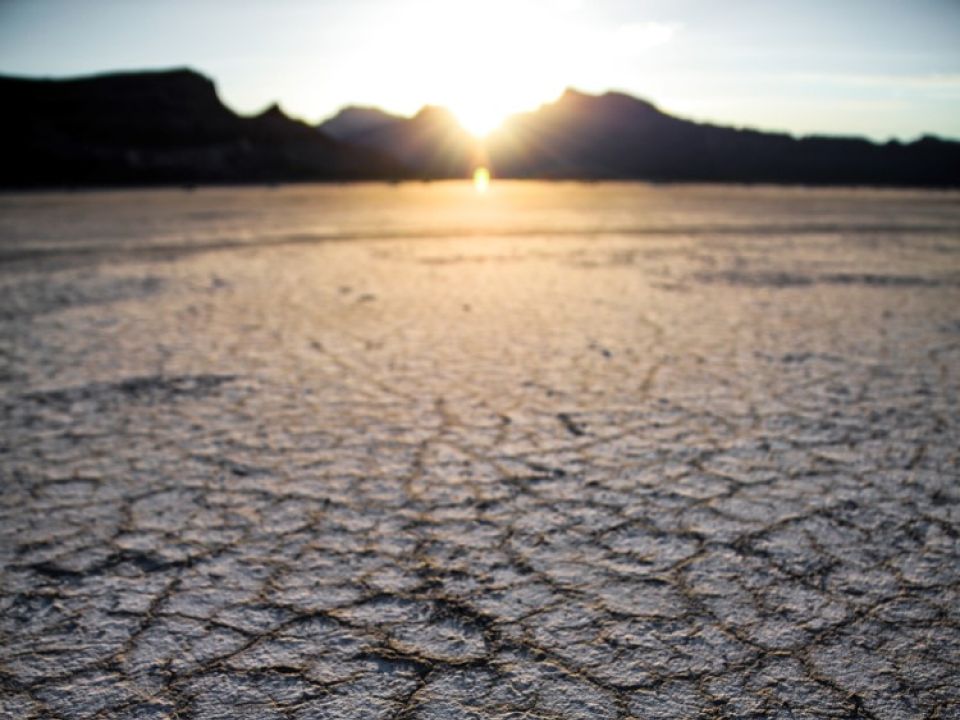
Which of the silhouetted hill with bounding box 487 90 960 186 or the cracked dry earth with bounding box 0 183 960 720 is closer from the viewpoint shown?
the cracked dry earth with bounding box 0 183 960 720

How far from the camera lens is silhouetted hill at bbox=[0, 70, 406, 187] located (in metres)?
41.1

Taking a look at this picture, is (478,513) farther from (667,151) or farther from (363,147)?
(667,151)

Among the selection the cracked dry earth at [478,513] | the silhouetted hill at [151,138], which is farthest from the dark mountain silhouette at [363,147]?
the cracked dry earth at [478,513]

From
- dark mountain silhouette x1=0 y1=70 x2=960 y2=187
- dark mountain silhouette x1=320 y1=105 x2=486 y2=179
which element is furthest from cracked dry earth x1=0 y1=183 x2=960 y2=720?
dark mountain silhouette x1=320 y1=105 x2=486 y2=179

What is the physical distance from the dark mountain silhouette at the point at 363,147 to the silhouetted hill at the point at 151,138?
0.42ft

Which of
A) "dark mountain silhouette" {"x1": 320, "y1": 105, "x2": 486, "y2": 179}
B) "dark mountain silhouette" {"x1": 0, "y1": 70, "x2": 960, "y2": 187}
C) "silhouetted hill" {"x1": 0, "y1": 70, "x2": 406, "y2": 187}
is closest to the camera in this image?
"silhouetted hill" {"x1": 0, "y1": 70, "x2": 406, "y2": 187}

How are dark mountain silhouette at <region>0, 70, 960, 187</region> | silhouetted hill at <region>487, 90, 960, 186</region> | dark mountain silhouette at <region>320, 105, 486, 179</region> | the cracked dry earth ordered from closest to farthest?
the cracked dry earth → dark mountain silhouette at <region>0, 70, 960, 187</region> → silhouetted hill at <region>487, 90, 960, 186</region> → dark mountain silhouette at <region>320, 105, 486, 179</region>

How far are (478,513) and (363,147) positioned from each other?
2857 inches

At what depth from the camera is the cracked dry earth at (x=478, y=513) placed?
3.88 feet

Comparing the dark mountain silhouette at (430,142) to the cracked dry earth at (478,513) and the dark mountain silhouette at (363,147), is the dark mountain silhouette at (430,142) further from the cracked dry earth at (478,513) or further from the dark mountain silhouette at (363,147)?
the cracked dry earth at (478,513)

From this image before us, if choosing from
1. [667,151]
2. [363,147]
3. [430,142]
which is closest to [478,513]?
[363,147]

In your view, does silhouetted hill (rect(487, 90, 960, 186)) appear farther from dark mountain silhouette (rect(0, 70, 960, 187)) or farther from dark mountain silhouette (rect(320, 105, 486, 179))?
dark mountain silhouette (rect(320, 105, 486, 179))

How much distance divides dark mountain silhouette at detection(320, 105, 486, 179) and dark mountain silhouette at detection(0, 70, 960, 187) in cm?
40

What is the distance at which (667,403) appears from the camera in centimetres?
264
